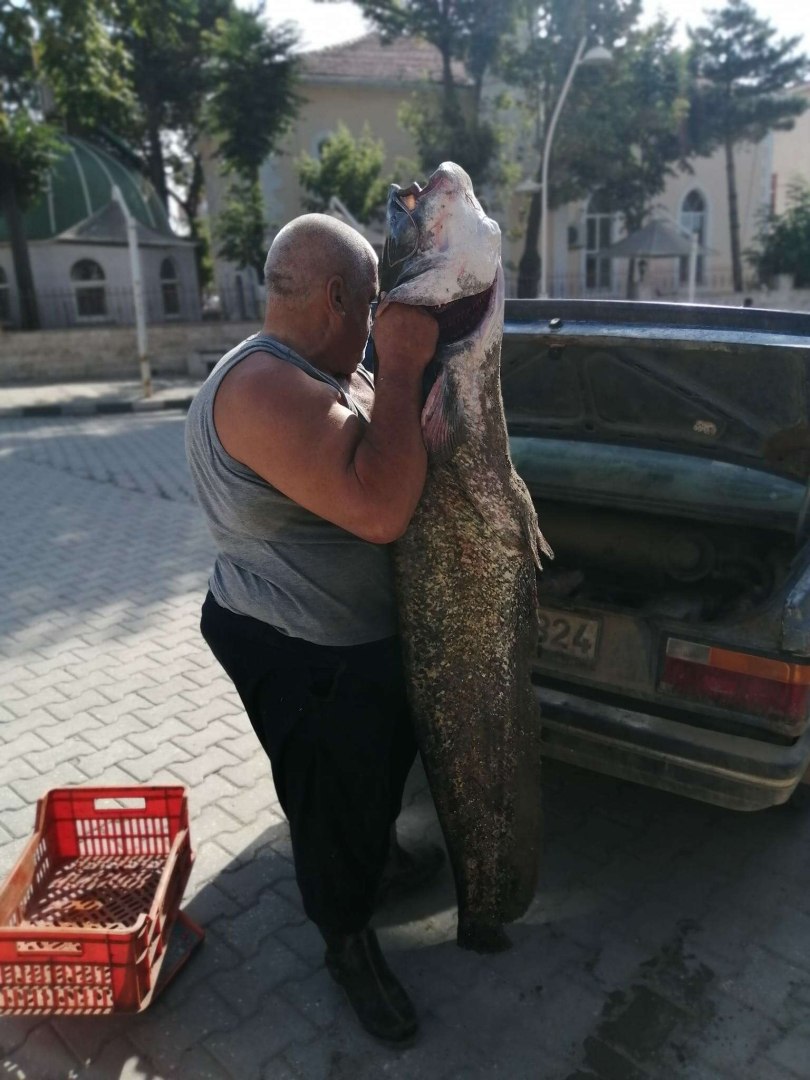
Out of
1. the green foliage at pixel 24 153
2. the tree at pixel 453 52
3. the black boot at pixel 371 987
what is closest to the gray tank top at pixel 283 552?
the black boot at pixel 371 987

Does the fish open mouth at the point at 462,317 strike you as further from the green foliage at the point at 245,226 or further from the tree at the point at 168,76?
the tree at the point at 168,76

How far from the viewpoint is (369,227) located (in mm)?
21172

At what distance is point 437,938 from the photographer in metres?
2.51

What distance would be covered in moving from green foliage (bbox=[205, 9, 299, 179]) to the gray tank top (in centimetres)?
2191

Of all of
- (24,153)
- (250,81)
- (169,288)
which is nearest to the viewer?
(24,153)

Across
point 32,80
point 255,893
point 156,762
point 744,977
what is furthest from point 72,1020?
point 32,80

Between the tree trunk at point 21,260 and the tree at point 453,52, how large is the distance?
10038 mm

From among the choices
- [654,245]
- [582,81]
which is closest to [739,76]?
[582,81]

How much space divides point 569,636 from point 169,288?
2811cm

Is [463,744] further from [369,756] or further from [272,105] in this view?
[272,105]

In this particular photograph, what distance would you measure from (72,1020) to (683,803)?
2.15m

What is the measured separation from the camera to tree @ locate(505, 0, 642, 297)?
21.0 m

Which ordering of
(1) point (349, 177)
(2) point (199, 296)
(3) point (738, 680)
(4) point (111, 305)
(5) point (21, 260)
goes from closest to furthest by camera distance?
(3) point (738, 680) → (5) point (21, 260) → (1) point (349, 177) → (4) point (111, 305) → (2) point (199, 296)

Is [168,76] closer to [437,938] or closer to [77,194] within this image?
[77,194]
